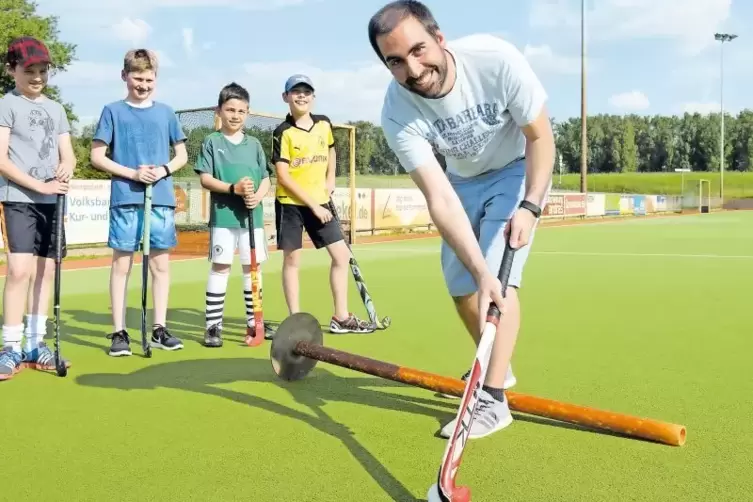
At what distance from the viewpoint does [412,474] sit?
2779 millimetres

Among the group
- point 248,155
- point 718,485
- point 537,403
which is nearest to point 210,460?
point 537,403

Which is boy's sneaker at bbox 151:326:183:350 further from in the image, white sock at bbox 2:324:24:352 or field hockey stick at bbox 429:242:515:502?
field hockey stick at bbox 429:242:515:502

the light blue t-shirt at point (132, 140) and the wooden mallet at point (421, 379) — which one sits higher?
the light blue t-shirt at point (132, 140)

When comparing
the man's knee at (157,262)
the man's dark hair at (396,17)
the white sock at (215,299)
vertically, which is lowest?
the white sock at (215,299)

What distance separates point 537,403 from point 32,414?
2.28 meters

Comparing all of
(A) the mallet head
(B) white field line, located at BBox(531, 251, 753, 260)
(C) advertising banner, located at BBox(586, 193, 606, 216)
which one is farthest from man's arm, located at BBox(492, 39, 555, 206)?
(C) advertising banner, located at BBox(586, 193, 606, 216)

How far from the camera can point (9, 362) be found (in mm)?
4336

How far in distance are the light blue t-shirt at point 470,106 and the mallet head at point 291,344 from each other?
1.21 m

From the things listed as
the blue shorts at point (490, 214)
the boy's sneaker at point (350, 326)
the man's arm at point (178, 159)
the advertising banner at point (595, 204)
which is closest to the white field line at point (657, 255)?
the boy's sneaker at point (350, 326)

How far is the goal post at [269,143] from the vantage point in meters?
12.6

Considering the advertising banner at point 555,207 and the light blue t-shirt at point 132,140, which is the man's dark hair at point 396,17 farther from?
the advertising banner at point 555,207

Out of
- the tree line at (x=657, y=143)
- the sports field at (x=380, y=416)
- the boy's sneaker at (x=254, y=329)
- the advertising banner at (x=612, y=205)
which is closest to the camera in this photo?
the sports field at (x=380, y=416)

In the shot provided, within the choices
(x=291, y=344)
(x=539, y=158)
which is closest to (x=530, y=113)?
(x=539, y=158)

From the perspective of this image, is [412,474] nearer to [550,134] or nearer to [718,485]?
[718,485]
